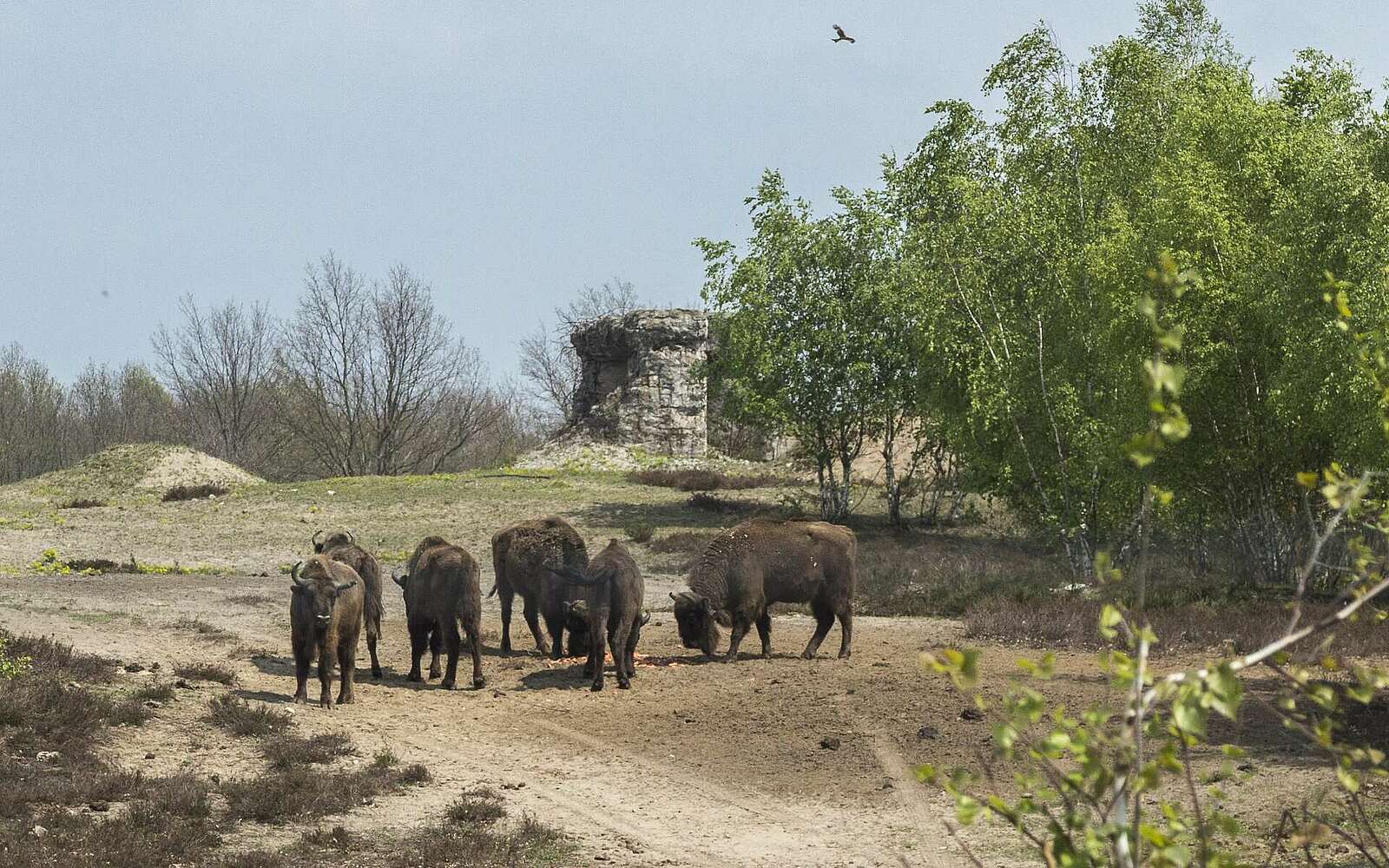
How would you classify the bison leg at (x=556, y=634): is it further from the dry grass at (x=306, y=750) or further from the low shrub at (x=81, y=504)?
the low shrub at (x=81, y=504)

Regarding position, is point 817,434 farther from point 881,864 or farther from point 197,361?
point 197,361

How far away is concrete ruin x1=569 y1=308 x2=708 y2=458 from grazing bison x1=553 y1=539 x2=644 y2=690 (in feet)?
117

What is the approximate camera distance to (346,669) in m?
14.2

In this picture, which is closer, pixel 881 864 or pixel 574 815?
pixel 881 864

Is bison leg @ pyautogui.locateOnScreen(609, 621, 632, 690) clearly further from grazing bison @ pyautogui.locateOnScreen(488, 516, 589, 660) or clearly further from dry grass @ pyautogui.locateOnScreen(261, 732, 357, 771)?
dry grass @ pyautogui.locateOnScreen(261, 732, 357, 771)

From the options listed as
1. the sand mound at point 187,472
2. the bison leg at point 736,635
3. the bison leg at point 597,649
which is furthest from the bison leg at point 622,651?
the sand mound at point 187,472

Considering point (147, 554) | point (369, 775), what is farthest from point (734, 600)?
point (147, 554)

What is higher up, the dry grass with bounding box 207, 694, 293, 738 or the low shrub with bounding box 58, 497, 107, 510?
the low shrub with bounding box 58, 497, 107, 510

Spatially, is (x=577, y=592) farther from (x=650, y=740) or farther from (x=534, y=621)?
(x=650, y=740)

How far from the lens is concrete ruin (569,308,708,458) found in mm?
51875

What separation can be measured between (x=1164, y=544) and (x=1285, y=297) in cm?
1149

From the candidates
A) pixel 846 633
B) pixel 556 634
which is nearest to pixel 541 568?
pixel 556 634

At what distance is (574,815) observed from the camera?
33.9ft

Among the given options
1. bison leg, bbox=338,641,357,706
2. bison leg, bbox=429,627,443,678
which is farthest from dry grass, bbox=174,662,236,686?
bison leg, bbox=429,627,443,678
